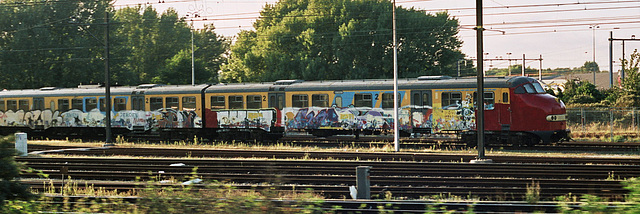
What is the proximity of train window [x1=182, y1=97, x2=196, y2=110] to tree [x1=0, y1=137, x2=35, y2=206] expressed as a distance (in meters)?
22.3

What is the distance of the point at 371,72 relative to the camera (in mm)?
50875

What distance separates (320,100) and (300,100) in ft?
3.39

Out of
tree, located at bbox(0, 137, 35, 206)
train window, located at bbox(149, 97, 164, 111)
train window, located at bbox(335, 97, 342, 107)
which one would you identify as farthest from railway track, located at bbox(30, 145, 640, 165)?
tree, located at bbox(0, 137, 35, 206)

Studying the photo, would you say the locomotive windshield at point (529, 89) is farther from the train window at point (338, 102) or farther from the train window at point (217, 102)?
the train window at point (217, 102)

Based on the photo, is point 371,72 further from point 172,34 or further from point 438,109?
point 172,34

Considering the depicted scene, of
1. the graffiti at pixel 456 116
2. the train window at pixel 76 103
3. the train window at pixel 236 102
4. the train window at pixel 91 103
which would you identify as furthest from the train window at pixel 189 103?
the graffiti at pixel 456 116

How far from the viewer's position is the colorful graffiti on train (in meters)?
32.0

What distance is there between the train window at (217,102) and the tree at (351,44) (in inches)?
782

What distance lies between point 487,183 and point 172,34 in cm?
7726

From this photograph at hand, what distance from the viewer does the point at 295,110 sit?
29.2 metres

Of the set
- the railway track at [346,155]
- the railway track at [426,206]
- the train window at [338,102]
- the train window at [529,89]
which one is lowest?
the railway track at [426,206]

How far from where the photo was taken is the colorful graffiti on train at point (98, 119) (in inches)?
1260

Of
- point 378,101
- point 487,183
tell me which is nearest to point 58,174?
point 487,183

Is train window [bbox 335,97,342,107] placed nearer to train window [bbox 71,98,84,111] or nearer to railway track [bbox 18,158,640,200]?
railway track [bbox 18,158,640,200]
